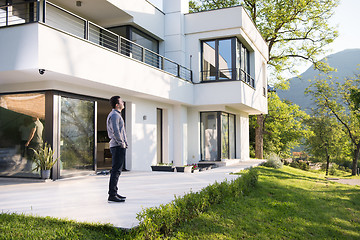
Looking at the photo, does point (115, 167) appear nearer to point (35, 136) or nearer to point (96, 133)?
point (35, 136)

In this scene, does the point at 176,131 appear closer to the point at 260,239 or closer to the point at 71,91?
the point at 71,91

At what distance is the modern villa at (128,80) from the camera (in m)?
8.48

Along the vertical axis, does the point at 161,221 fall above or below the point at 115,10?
below

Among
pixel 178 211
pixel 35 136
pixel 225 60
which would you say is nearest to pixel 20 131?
pixel 35 136

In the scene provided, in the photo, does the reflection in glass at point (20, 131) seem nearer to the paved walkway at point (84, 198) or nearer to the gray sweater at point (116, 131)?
the paved walkway at point (84, 198)

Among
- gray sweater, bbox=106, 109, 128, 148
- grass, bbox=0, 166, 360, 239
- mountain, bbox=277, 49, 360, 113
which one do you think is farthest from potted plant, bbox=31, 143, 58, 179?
mountain, bbox=277, 49, 360, 113

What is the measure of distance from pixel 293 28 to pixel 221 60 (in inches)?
529

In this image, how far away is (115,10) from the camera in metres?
12.8

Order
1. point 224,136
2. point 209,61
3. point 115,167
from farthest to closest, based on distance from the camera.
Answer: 1. point 224,136
2. point 209,61
3. point 115,167

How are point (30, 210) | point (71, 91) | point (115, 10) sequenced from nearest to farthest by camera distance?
1. point (30, 210)
2. point (71, 91)
3. point (115, 10)

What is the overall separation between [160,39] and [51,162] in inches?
373

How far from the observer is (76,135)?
10047 mm

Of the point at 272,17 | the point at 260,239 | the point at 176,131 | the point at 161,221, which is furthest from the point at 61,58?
the point at 272,17

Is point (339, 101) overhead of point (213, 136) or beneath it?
overhead
